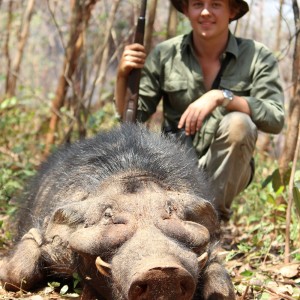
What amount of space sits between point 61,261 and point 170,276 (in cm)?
115

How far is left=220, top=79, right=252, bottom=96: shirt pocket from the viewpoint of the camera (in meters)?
5.21

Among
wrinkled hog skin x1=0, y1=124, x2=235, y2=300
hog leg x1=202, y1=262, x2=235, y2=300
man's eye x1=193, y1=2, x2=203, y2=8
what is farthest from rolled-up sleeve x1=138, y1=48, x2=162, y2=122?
hog leg x1=202, y1=262, x2=235, y2=300

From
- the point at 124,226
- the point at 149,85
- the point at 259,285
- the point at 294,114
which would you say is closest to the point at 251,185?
the point at 294,114

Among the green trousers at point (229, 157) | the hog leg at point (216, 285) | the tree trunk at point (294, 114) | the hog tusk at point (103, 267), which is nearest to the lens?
the hog tusk at point (103, 267)

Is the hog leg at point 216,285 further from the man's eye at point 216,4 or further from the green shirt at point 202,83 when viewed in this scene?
the man's eye at point 216,4

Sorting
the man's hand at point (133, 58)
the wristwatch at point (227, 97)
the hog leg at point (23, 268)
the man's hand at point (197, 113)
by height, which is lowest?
the hog leg at point (23, 268)

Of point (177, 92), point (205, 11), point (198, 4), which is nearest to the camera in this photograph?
point (205, 11)

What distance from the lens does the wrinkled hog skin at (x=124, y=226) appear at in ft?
9.59

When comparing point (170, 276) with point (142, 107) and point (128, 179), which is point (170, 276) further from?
point (142, 107)

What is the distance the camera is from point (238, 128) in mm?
4891

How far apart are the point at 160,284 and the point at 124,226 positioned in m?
0.52

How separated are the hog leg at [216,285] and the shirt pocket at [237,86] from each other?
6.17 feet

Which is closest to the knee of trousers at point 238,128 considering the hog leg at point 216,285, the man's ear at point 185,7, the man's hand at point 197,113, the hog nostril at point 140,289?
the man's hand at point 197,113

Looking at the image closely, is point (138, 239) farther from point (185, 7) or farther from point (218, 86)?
point (185, 7)
